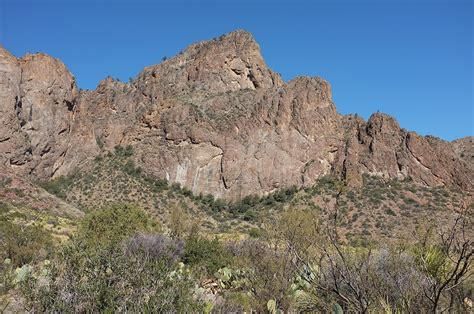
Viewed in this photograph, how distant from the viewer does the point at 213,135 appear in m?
72.2

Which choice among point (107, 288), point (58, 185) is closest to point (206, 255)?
point (107, 288)

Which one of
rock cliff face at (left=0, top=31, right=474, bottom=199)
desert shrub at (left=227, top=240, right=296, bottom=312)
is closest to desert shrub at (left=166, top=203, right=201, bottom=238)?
desert shrub at (left=227, top=240, right=296, bottom=312)

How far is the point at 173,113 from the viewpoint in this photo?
74.0 metres

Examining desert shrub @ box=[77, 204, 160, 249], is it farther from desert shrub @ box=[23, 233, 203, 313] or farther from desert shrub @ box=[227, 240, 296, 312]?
desert shrub @ box=[23, 233, 203, 313]

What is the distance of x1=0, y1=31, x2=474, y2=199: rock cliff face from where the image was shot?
213 feet

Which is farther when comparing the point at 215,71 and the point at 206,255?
the point at 215,71

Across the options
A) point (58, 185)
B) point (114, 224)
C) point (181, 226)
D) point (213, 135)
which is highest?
point (213, 135)

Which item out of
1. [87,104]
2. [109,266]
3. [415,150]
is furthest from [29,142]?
[109,266]

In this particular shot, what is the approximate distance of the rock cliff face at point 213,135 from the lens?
65.0m

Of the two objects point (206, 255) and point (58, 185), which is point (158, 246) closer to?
point (206, 255)

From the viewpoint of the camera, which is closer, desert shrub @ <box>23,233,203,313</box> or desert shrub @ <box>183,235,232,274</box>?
desert shrub @ <box>23,233,203,313</box>

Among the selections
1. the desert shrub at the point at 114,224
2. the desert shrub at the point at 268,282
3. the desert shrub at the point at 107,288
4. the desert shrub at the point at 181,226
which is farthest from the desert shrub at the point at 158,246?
the desert shrub at the point at 107,288

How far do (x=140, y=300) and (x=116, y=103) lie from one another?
7878 cm

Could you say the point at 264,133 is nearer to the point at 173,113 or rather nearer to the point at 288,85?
the point at 288,85
